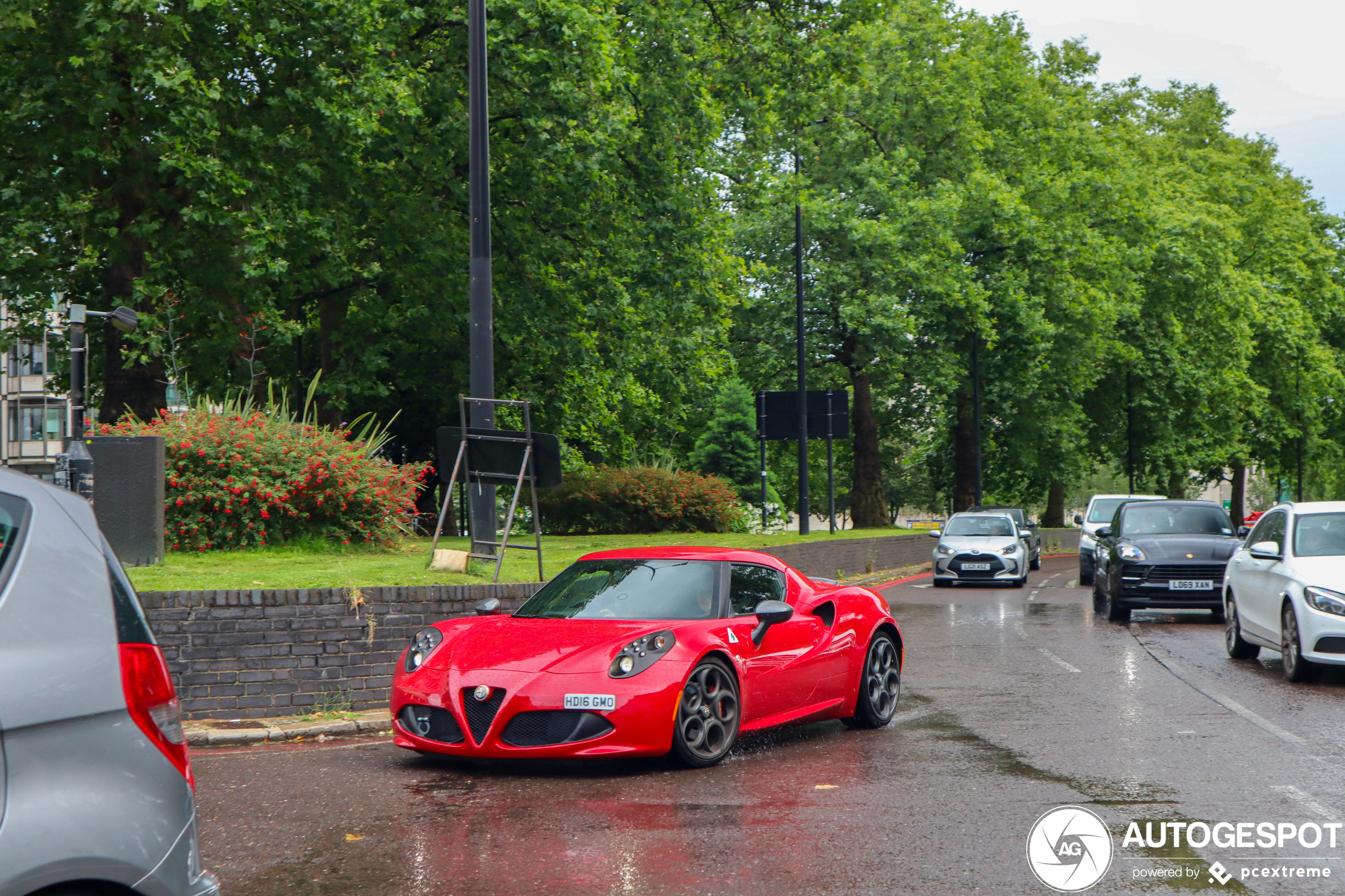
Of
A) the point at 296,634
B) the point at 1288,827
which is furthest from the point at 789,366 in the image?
the point at 1288,827

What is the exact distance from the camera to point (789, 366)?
39.6 meters

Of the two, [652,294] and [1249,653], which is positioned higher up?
[652,294]

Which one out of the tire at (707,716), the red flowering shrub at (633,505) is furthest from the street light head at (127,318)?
the tire at (707,716)

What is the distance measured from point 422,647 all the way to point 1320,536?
8538mm

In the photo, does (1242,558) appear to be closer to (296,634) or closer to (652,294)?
(296,634)

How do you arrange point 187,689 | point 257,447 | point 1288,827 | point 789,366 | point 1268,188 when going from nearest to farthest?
point 1288,827
point 187,689
point 257,447
point 789,366
point 1268,188

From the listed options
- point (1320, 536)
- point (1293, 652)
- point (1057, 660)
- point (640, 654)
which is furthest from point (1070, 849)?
Answer: point (1057, 660)

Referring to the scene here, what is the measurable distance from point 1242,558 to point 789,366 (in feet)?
86.3

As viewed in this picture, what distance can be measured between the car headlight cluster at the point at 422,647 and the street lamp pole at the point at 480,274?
15.2 ft

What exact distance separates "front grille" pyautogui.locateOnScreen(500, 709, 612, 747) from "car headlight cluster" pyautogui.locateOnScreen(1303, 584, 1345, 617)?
6.80 m

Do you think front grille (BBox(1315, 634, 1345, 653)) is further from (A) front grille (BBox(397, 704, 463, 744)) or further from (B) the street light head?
(B) the street light head

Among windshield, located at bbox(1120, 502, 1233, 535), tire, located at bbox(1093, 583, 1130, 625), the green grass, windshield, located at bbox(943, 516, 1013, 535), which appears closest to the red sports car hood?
the green grass

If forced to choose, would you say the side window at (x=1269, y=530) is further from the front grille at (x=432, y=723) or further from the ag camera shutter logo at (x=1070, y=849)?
the front grille at (x=432, y=723)

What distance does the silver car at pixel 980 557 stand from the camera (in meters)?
28.4
